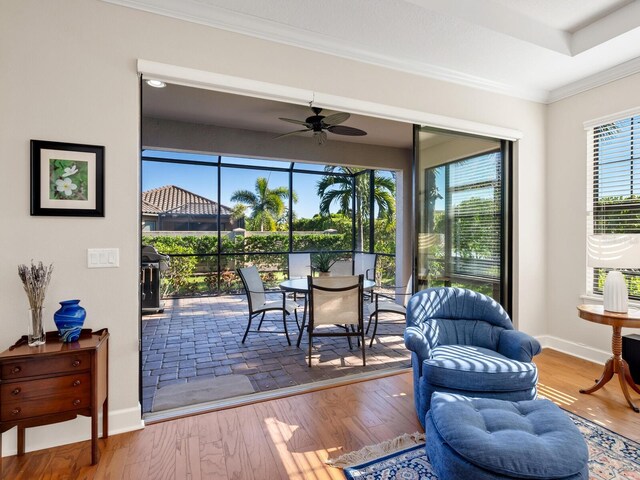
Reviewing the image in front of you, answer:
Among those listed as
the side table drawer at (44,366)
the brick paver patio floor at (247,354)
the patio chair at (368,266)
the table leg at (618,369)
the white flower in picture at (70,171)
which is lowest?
the brick paver patio floor at (247,354)

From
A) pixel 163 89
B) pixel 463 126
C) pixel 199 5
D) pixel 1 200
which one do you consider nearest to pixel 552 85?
pixel 463 126

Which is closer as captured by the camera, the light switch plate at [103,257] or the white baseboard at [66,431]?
the white baseboard at [66,431]

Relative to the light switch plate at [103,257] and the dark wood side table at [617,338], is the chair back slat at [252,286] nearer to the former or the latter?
the light switch plate at [103,257]

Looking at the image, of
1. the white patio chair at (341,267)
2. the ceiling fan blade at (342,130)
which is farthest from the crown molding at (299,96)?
the white patio chair at (341,267)

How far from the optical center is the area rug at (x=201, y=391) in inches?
112

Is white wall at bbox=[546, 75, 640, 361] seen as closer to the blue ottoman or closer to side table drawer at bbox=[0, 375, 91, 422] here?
the blue ottoman

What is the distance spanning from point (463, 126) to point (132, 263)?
336 centimetres

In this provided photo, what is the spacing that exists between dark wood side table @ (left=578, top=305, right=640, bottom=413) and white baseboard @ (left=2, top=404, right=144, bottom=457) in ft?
11.8

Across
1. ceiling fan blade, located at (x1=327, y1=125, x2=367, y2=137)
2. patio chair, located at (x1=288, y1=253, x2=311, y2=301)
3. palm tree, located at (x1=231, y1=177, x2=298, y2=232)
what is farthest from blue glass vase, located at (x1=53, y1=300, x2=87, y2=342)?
palm tree, located at (x1=231, y1=177, x2=298, y2=232)

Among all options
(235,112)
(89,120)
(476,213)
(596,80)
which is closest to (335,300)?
(476,213)

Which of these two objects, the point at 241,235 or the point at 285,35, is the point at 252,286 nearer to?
the point at 285,35

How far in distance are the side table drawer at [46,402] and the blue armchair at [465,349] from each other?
2031mm

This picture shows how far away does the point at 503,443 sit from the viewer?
153 centimetres

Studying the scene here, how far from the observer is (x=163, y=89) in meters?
4.20
